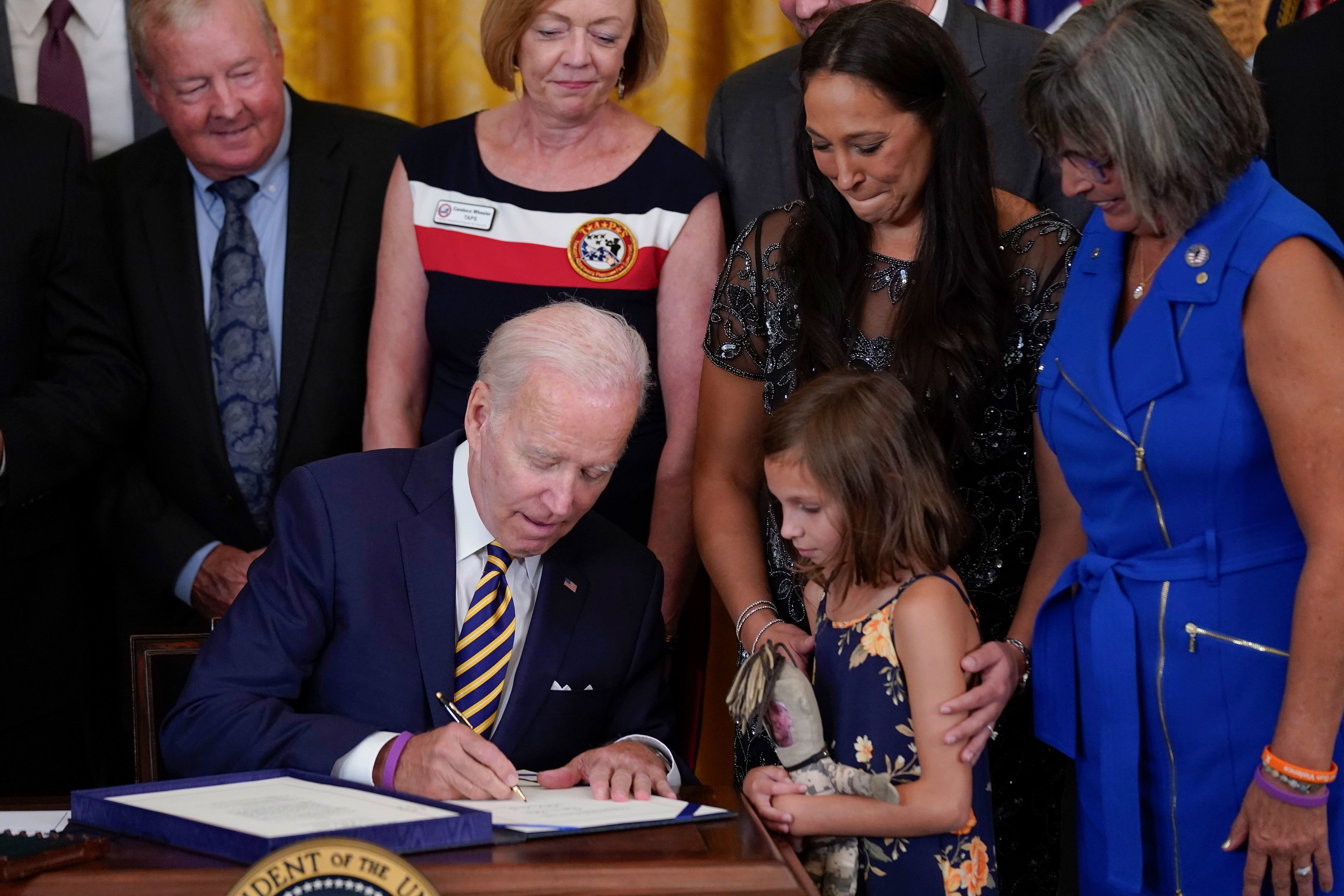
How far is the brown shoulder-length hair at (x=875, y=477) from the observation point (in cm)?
201

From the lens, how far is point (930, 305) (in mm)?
2293

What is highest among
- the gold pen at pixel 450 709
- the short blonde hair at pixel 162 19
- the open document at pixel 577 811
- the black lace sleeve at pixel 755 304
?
the short blonde hair at pixel 162 19

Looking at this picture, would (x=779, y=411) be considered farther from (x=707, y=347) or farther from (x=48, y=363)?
(x=48, y=363)

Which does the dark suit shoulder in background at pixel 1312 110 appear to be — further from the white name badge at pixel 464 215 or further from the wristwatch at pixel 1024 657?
the white name badge at pixel 464 215

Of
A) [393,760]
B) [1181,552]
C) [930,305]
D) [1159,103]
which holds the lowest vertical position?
[393,760]

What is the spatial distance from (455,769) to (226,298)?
1.69 meters

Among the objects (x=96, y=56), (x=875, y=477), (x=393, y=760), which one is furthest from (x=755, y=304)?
(x=96, y=56)

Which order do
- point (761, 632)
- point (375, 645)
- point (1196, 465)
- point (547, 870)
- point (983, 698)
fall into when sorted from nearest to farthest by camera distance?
point (547, 870) → point (1196, 465) → point (983, 698) → point (375, 645) → point (761, 632)

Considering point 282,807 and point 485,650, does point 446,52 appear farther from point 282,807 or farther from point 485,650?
point 282,807

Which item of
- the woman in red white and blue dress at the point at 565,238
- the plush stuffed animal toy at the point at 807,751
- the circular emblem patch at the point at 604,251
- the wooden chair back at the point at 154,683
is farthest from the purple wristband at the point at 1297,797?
the wooden chair back at the point at 154,683

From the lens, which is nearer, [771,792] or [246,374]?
[771,792]

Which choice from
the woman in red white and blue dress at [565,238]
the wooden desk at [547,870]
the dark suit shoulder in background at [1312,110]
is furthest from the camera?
the woman in red white and blue dress at [565,238]

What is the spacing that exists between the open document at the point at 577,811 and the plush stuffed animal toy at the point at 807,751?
0.19 metres

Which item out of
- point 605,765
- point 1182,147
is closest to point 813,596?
point 605,765
